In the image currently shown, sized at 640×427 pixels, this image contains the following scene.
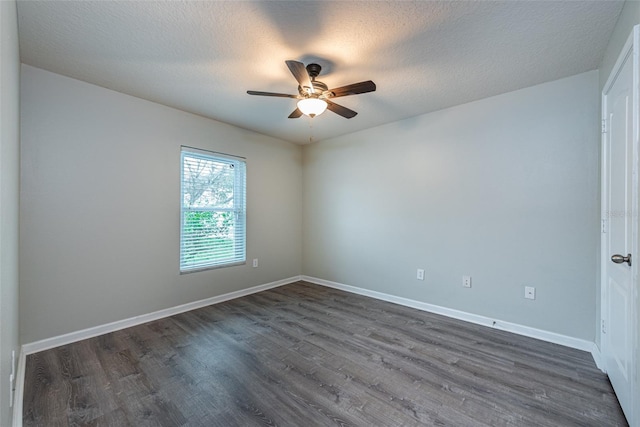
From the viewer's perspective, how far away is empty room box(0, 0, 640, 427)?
1693 mm

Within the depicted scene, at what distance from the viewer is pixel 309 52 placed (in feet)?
7.01

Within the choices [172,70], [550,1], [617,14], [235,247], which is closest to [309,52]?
[172,70]

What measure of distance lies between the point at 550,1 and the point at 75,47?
132 inches

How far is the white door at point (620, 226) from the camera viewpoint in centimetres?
150

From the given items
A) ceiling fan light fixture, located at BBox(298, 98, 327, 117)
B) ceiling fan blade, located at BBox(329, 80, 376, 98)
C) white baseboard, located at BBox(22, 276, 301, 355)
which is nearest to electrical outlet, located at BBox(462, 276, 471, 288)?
ceiling fan blade, located at BBox(329, 80, 376, 98)

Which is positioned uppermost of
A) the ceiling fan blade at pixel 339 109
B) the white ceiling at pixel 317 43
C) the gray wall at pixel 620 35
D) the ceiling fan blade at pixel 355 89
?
the white ceiling at pixel 317 43

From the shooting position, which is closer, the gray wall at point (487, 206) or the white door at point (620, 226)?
the white door at point (620, 226)

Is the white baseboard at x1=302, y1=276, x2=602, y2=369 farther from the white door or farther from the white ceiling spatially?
the white ceiling

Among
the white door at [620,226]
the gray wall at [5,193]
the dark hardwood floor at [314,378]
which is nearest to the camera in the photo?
the gray wall at [5,193]

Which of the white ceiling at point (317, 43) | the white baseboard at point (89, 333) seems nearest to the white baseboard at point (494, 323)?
the white baseboard at point (89, 333)

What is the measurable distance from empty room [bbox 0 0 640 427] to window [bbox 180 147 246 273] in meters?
0.03

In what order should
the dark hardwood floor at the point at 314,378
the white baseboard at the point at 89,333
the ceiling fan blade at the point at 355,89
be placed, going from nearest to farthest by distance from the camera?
the dark hardwood floor at the point at 314,378, the white baseboard at the point at 89,333, the ceiling fan blade at the point at 355,89

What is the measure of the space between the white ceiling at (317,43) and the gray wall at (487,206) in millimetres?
376

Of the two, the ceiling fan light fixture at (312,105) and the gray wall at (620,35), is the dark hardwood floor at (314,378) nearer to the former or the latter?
the ceiling fan light fixture at (312,105)
